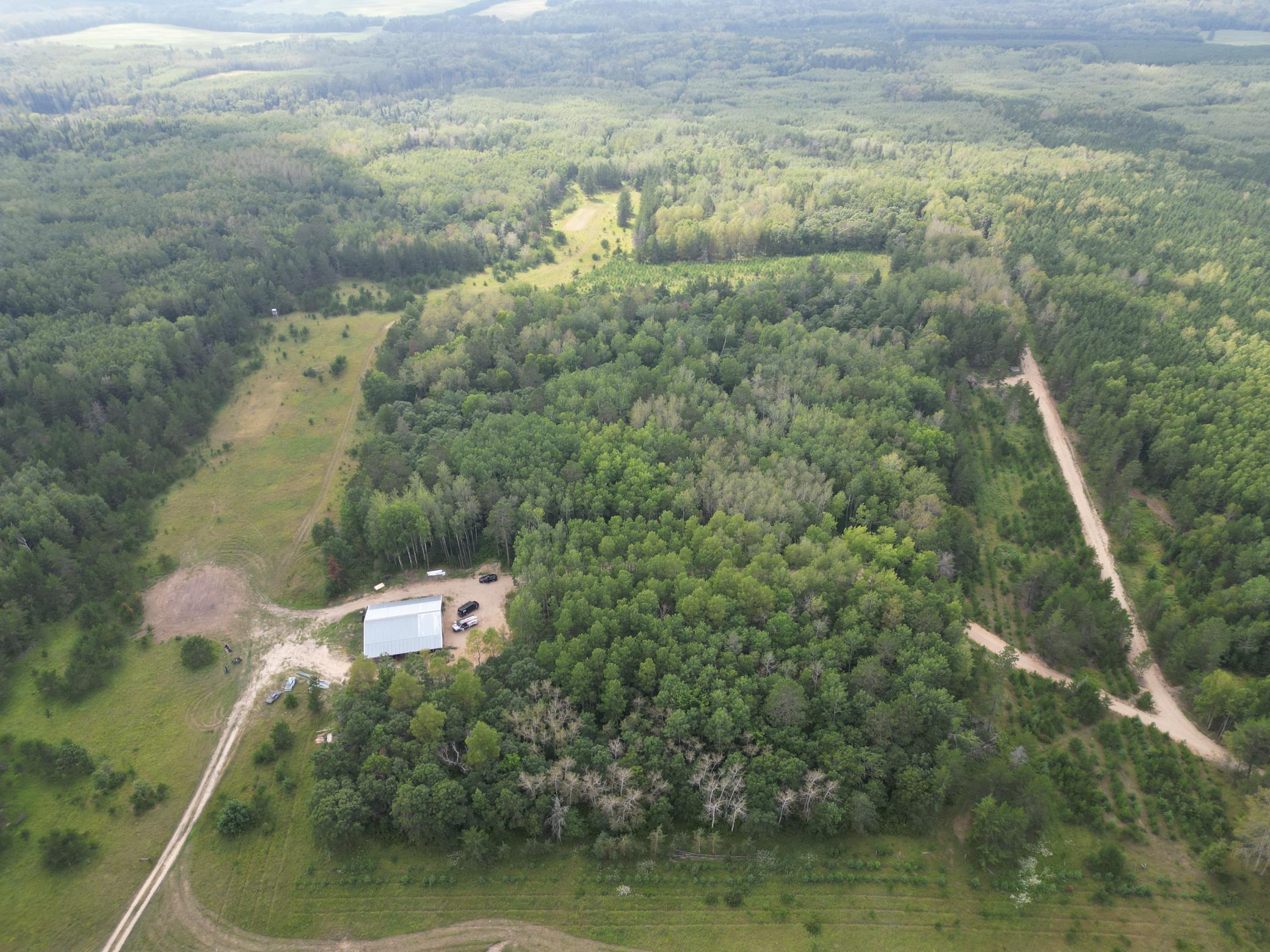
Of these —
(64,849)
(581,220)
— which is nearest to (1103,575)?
(64,849)

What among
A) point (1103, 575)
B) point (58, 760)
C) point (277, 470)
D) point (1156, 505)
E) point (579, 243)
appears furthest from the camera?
point (579, 243)

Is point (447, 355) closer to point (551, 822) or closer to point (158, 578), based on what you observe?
point (158, 578)

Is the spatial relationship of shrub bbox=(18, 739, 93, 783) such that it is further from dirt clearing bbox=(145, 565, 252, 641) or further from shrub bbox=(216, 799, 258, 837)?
shrub bbox=(216, 799, 258, 837)

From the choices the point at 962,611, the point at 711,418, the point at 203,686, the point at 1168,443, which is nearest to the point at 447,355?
the point at 711,418

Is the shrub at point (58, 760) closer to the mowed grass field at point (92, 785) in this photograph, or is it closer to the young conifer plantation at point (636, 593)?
the young conifer plantation at point (636, 593)

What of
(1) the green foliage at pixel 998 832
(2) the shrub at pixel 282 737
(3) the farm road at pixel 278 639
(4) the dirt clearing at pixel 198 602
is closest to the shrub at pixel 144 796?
(3) the farm road at pixel 278 639

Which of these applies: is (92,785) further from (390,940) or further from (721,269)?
(721,269)
